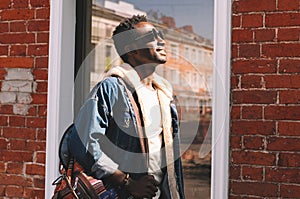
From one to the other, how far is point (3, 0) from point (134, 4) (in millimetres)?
876

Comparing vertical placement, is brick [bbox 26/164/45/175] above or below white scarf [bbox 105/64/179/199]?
below

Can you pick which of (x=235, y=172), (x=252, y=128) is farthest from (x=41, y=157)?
(x=252, y=128)

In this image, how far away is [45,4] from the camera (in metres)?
3.91

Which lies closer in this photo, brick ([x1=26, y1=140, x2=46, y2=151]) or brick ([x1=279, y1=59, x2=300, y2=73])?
brick ([x1=279, y1=59, x2=300, y2=73])

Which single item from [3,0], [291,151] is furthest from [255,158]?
[3,0]

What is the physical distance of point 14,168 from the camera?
4.04m

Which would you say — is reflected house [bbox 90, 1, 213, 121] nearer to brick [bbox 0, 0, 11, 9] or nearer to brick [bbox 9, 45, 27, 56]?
brick [bbox 9, 45, 27, 56]

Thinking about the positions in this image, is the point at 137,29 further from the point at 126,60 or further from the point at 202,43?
the point at 202,43

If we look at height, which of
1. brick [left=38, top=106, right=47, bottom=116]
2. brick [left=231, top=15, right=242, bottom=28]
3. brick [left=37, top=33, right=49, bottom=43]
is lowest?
brick [left=38, top=106, right=47, bottom=116]

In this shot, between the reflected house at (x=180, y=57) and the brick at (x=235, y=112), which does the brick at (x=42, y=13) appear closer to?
the reflected house at (x=180, y=57)

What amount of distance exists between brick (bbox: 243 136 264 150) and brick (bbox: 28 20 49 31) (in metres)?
1.43

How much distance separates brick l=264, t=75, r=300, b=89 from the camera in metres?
3.20

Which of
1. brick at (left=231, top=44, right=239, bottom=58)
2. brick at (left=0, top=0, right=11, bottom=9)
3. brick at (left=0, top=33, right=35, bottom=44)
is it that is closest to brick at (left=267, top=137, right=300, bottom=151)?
brick at (left=231, top=44, right=239, bottom=58)

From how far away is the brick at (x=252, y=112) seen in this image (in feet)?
10.7
